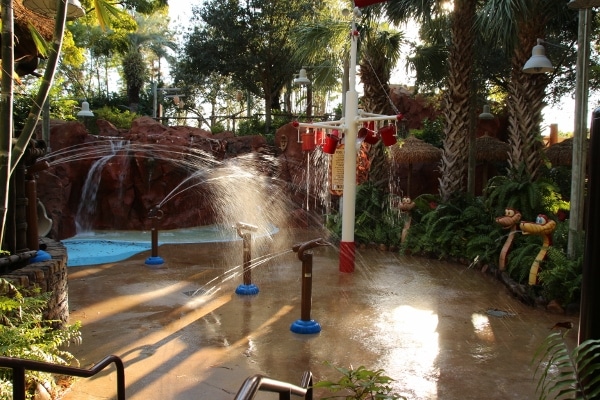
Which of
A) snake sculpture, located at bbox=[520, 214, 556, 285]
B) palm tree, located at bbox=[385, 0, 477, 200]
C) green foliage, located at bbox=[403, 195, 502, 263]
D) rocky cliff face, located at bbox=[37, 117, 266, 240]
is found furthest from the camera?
rocky cliff face, located at bbox=[37, 117, 266, 240]

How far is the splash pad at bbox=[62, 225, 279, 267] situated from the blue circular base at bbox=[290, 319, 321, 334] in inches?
204

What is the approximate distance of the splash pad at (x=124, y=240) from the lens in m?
9.88

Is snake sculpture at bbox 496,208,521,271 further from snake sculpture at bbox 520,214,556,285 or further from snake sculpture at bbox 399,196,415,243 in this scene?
snake sculpture at bbox 399,196,415,243

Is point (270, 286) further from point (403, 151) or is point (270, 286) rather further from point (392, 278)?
point (403, 151)

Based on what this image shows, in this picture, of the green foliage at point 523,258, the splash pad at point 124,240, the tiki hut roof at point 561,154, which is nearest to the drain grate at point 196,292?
the splash pad at point 124,240

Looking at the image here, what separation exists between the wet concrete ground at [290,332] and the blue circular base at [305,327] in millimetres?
74

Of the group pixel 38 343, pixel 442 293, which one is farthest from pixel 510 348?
pixel 38 343

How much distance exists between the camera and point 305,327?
5.67 meters

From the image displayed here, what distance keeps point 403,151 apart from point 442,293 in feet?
24.4

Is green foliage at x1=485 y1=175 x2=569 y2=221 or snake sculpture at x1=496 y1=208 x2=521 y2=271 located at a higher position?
green foliage at x1=485 y1=175 x2=569 y2=221

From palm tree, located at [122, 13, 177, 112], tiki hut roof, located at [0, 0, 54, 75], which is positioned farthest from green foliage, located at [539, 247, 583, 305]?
palm tree, located at [122, 13, 177, 112]

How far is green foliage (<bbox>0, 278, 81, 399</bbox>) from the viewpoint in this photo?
3436mm

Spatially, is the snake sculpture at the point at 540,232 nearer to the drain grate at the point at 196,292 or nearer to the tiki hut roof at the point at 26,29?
the drain grate at the point at 196,292

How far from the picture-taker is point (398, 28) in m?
12.7
